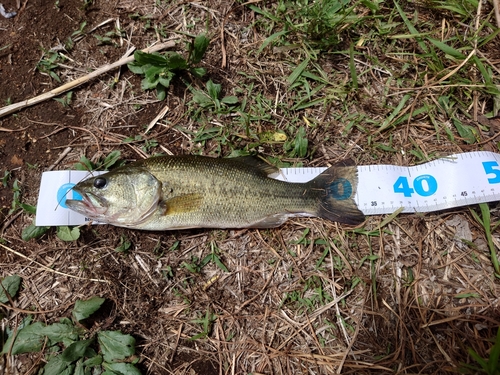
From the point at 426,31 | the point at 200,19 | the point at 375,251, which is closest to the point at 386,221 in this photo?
the point at 375,251

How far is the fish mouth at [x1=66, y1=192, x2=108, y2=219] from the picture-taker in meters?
3.32

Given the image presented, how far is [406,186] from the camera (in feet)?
12.2

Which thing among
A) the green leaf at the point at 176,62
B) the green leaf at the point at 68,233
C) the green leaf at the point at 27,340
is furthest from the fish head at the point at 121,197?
the green leaf at the point at 27,340

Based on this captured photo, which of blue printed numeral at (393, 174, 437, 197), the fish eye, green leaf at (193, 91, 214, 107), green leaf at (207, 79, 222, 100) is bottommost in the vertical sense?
blue printed numeral at (393, 174, 437, 197)

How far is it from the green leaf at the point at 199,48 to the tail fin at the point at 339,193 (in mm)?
1921

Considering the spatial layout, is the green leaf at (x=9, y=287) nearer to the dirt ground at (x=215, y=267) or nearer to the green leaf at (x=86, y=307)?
the dirt ground at (x=215, y=267)

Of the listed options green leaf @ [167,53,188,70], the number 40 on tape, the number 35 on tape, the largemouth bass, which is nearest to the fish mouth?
the largemouth bass

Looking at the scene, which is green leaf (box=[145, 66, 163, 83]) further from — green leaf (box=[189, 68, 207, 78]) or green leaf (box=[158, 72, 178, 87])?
green leaf (box=[189, 68, 207, 78])

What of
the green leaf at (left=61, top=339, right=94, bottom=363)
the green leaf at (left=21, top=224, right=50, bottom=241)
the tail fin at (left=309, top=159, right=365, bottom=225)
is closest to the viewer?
the green leaf at (left=61, top=339, right=94, bottom=363)

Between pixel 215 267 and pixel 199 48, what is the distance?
2466mm

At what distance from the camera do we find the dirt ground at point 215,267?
3.43 meters

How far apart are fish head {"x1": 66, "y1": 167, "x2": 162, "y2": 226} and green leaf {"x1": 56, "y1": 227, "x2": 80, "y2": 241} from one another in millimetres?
407

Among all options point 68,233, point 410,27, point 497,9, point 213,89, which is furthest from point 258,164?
point 497,9

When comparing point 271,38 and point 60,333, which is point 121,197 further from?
point 271,38
